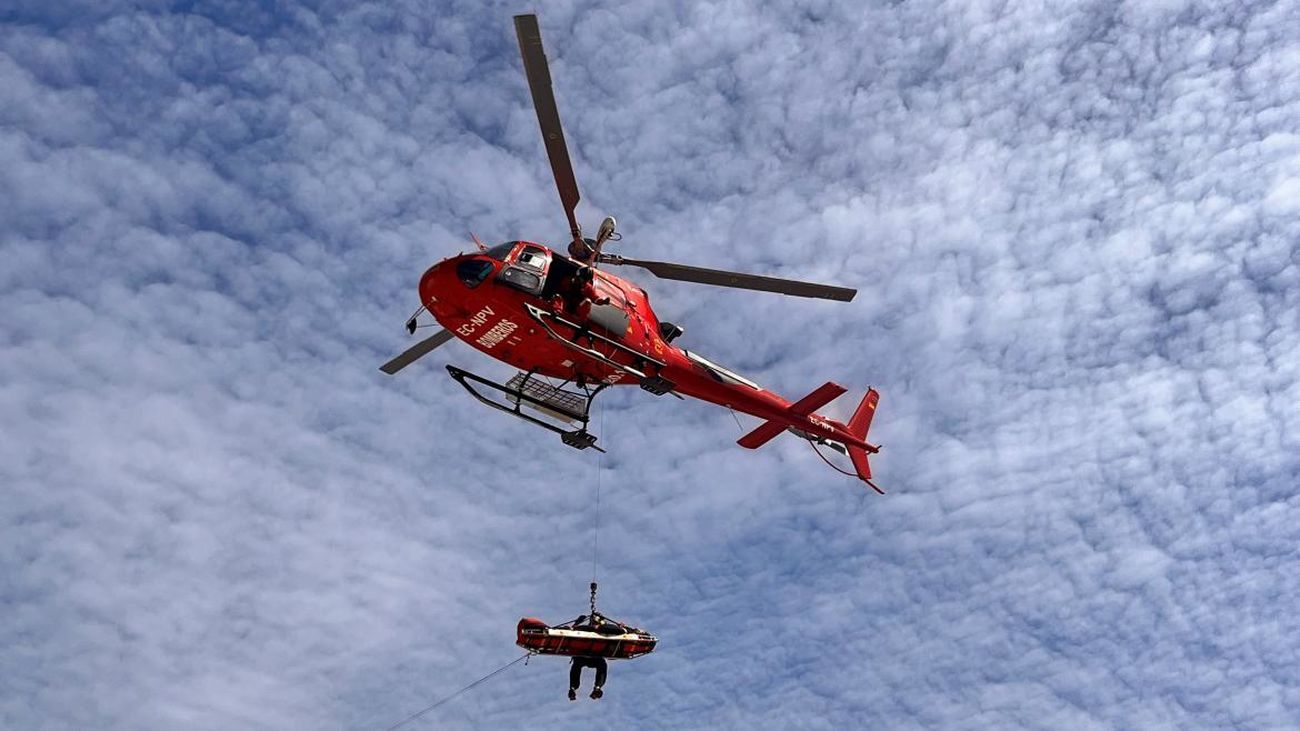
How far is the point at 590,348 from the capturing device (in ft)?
75.3

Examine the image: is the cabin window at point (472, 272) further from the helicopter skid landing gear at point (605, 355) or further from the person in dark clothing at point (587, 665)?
the person in dark clothing at point (587, 665)

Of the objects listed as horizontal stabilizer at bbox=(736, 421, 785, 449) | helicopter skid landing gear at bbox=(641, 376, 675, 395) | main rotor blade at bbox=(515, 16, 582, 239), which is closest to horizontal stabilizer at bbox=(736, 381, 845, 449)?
horizontal stabilizer at bbox=(736, 421, 785, 449)

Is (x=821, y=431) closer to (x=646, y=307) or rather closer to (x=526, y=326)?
(x=646, y=307)

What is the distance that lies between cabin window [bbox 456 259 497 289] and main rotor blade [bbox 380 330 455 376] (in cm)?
312

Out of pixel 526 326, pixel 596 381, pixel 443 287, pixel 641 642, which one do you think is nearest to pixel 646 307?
pixel 596 381

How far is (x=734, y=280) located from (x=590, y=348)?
382cm

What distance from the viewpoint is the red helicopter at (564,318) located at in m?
21.6

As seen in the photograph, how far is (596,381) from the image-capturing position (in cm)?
2441

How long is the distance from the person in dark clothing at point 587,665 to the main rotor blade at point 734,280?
349 inches

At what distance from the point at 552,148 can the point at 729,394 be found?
8841mm

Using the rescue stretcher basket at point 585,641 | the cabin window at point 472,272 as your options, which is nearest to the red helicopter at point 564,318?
the cabin window at point 472,272

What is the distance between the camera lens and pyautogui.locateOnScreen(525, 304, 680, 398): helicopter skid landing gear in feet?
72.3

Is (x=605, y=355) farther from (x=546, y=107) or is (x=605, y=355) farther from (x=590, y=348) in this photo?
(x=546, y=107)

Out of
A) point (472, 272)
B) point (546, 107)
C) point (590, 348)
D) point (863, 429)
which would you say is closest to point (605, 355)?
point (590, 348)
